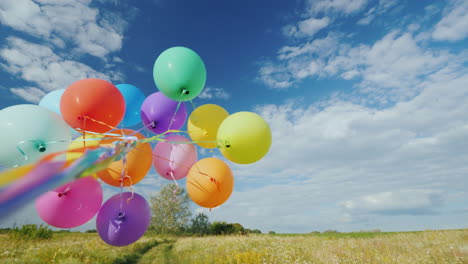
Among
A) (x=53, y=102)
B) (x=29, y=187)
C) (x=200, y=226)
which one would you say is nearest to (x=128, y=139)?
(x=29, y=187)

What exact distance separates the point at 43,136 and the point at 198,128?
2.48 m

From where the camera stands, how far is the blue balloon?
478 centimetres

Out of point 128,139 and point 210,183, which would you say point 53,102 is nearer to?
point 128,139

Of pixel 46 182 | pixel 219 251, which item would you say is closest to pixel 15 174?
pixel 46 182

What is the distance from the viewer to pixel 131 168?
171 inches

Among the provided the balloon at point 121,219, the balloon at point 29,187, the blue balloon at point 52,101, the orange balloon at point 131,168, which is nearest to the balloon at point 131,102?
the orange balloon at point 131,168

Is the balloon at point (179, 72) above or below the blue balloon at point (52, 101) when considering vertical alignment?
above

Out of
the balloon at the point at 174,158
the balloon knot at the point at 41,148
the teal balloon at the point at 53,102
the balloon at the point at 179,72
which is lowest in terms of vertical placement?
the balloon knot at the point at 41,148

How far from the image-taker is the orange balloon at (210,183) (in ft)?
14.2

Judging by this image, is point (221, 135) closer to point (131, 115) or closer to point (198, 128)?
point (198, 128)

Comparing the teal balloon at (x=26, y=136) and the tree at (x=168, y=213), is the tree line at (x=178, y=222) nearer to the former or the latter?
the tree at (x=168, y=213)

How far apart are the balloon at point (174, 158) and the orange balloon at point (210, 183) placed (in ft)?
1.45

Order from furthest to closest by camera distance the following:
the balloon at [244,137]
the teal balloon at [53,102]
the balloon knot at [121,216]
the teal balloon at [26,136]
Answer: the teal balloon at [53,102]
the balloon knot at [121,216]
the balloon at [244,137]
the teal balloon at [26,136]

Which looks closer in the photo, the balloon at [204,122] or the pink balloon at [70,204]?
the pink balloon at [70,204]
